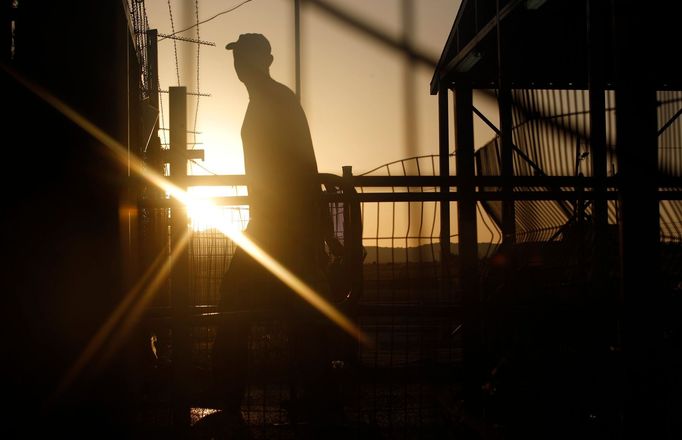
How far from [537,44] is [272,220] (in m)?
6.28

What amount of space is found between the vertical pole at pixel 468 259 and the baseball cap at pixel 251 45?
56.9 inches

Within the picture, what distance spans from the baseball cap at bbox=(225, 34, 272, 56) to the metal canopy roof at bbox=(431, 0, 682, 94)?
345 centimetres

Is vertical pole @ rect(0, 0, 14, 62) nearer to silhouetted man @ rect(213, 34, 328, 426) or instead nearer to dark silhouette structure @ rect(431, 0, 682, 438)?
silhouetted man @ rect(213, 34, 328, 426)

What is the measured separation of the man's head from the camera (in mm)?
4293

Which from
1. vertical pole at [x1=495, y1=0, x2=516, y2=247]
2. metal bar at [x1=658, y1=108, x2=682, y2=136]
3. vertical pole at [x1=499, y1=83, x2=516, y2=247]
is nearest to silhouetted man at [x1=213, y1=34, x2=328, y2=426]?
vertical pole at [x1=495, y1=0, x2=516, y2=247]

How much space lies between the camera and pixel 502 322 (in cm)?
389

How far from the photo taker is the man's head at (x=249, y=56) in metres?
4.29

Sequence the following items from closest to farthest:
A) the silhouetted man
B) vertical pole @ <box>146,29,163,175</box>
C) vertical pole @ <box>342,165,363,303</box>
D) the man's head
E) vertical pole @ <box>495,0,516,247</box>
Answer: vertical pole @ <box>342,165,363,303</box> < the silhouetted man < the man's head < vertical pole @ <box>146,29,163,175</box> < vertical pole @ <box>495,0,516,247</box>

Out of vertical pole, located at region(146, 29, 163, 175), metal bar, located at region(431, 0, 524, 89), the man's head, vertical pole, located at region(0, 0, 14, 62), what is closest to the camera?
vertical pole, located at region(0, 0, 14, 62)

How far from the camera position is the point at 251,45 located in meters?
4.31

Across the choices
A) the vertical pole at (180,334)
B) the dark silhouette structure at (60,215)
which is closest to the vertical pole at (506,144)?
the vertical pole at (180,334)

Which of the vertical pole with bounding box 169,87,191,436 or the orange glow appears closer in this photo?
the orange glow

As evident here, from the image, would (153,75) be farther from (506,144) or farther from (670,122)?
(670,122)

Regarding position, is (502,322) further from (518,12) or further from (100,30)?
(518,12)
